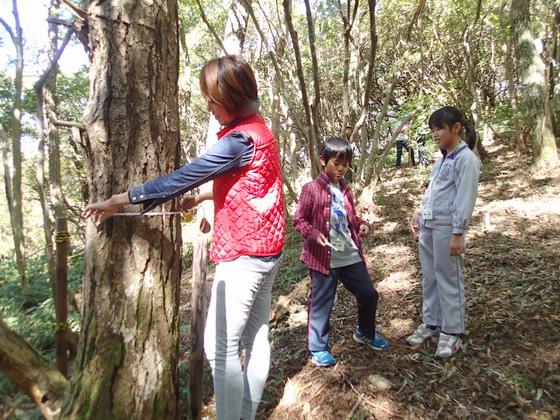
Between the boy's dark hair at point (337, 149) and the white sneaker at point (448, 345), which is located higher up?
the boy's dark hair at point (337, 149)

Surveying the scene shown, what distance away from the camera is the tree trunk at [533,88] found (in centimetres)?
623

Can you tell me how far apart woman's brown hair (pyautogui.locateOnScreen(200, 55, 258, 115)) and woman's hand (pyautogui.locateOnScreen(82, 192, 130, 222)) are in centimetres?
57

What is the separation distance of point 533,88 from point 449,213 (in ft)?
18.1

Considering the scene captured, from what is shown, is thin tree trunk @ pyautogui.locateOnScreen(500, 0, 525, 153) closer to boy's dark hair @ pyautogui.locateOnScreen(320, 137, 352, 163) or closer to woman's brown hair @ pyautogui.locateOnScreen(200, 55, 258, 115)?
boy's dark hair @ pyautogui.locateOnScreen(320, 137, 352, 163)

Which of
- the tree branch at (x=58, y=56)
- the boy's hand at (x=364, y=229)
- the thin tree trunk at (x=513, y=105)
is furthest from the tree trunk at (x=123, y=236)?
the thin tree trunk at (x=513, y=105)

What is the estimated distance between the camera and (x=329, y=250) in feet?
8.03

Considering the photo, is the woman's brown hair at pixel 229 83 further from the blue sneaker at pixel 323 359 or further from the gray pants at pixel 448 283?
the blue sneaker at pixel 323 359

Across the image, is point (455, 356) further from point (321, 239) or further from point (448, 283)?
point (321, 239)

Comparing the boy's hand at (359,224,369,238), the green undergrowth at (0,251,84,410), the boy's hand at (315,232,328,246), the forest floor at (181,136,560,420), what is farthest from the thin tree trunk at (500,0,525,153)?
the green undergrowth at (0,251,84,410)

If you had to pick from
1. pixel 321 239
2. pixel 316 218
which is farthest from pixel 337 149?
pixel 321 239

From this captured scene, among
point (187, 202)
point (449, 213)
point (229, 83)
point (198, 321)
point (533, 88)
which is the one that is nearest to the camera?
point (229, 83)

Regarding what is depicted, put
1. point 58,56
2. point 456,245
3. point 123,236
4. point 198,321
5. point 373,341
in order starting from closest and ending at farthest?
point 123,236 → point 198,321 → point 456,245 → point 373,341 → point 58,56

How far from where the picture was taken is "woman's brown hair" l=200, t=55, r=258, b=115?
1532 mm

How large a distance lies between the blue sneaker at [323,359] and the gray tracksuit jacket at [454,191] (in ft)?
3.81
